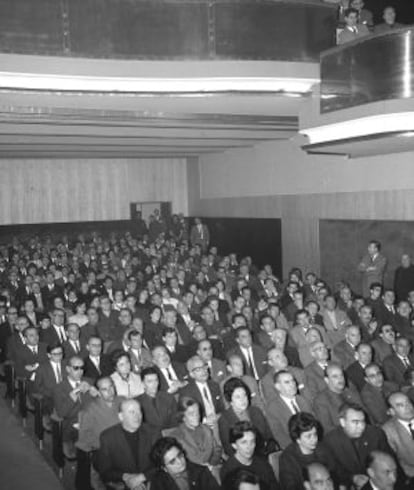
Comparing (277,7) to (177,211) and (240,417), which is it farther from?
(177,211)

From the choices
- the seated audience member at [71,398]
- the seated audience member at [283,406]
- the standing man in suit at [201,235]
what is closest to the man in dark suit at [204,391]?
the seated audience member at [283,406]

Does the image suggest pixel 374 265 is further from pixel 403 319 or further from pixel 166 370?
pixel 166 370

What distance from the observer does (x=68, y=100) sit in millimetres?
7164

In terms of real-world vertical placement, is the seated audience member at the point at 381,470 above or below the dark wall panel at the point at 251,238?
below

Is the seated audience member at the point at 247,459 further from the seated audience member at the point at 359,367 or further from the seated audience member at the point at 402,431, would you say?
the seated audience member at the point at 359,367

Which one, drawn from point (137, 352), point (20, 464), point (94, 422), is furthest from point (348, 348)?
point (20, 464)

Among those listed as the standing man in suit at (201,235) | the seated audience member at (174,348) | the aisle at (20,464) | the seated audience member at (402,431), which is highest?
the standing man in suit at (201,235)

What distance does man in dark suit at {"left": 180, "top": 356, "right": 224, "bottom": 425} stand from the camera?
479 centimetres

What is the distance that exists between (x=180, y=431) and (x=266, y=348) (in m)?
2.41

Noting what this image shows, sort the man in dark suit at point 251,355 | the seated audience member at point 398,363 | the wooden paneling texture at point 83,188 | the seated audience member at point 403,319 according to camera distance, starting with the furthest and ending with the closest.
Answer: the wooden paneling texture at point 83,188 → the seated audience member at point 403,319 → the man in dark suit at point 251,355 → the seated audience member at point 398,363

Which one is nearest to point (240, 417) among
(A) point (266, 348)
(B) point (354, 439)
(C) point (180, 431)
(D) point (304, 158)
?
(C) point (180, 431)

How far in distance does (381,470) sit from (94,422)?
7.06 feet

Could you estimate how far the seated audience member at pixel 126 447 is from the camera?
386cm

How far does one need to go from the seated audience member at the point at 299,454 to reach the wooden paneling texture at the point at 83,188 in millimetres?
13458
